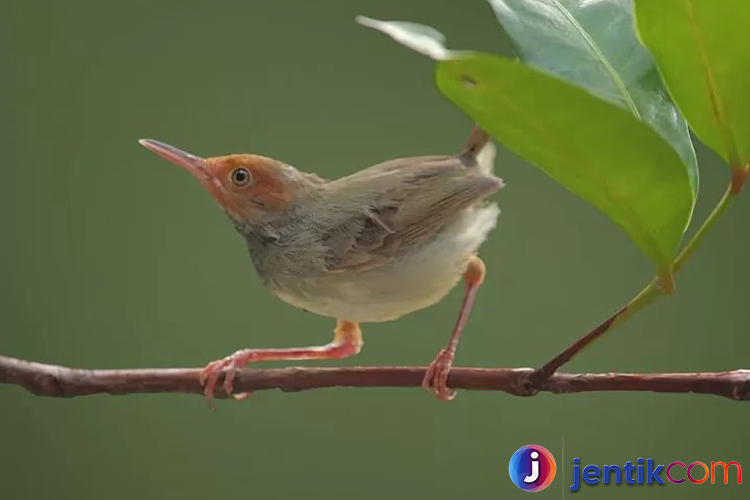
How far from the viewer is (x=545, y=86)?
65 centimetres

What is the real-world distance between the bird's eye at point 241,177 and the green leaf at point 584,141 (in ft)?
2.17

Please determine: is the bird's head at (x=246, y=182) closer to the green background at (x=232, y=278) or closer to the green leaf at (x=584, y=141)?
the green leaf at (x=584, y=141)

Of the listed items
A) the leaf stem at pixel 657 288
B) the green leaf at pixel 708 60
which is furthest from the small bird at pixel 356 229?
the green leaf at pixel 708 60

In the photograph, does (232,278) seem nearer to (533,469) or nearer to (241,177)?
(241,177)

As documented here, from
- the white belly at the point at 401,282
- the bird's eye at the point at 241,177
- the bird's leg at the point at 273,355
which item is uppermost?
the bird's eye at the point at 241,177

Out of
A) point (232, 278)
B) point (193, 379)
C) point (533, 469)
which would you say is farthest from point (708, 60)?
point (232, 278)

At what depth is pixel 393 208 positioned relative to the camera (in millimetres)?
1344

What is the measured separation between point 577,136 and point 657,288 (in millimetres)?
216

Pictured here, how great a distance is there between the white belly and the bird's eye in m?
0.16

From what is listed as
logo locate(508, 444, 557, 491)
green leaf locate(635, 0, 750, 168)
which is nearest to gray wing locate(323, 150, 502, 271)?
logo locate(508, 444, 557, 491)

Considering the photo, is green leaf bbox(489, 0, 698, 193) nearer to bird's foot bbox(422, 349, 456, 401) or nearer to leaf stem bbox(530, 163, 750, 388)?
leaf stem bbox(530, 163, 750, 388)

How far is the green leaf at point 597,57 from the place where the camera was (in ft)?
2.85

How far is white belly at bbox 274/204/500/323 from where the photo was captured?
1273 mm

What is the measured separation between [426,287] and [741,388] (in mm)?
507
